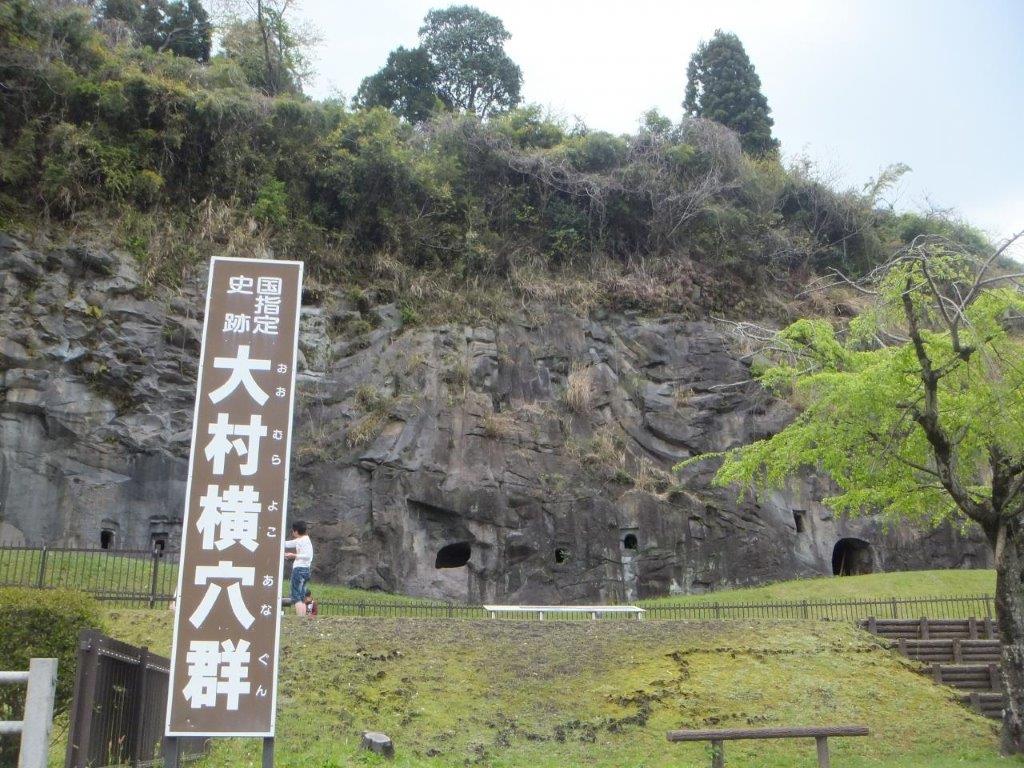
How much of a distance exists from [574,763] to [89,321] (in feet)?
72.0

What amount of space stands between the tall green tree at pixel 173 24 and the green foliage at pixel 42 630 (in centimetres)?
3549

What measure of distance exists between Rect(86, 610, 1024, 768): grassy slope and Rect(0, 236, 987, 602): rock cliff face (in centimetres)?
1022

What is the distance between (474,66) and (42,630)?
4578cm

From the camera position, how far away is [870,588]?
25.6m

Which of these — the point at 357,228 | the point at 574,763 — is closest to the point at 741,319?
the point at 357,228

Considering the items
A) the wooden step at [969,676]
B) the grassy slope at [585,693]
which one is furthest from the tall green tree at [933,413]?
the wooden step at [969,676]

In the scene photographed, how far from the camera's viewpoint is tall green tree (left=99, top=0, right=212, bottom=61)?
39000 millimetres

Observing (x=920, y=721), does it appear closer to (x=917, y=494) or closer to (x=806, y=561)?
(x=917, y=494)

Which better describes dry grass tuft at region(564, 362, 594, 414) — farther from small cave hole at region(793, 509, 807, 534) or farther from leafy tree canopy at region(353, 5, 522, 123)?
leafy tree canopy at region(353, 5, 522, 123)

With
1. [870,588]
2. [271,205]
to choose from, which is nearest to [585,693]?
[870,588]

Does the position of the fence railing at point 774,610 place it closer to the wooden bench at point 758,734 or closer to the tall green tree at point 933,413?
the tall green tree at point 933,413

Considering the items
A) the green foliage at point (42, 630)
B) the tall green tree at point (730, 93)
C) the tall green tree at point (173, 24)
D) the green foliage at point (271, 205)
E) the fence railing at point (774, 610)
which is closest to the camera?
the green foliage at point (42, 630)

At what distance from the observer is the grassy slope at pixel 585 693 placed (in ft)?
39.1

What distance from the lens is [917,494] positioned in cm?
1719
